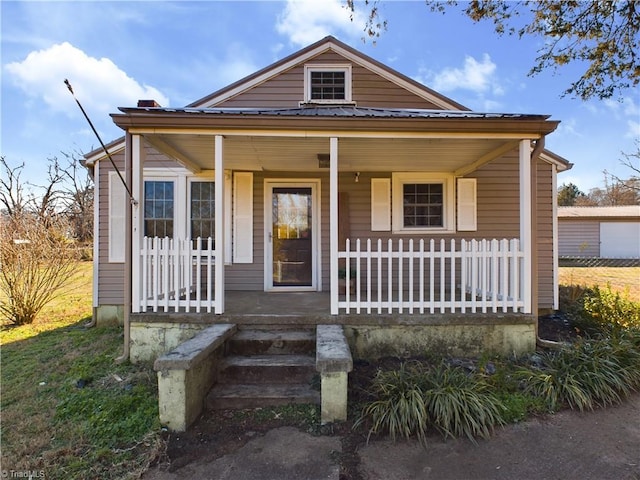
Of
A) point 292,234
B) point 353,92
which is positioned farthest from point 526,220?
point 353,92

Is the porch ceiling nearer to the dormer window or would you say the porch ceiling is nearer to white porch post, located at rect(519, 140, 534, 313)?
white porch post, located at rect(519, 140, 534, 313)

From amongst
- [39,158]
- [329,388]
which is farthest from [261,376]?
[39,158]

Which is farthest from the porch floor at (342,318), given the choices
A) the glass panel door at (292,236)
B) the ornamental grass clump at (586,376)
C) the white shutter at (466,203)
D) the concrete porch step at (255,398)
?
the white shutter at (466,203)

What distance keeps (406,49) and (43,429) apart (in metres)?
8.57

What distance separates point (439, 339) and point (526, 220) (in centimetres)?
175

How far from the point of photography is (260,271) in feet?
20.4

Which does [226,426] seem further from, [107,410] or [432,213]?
[432,213]

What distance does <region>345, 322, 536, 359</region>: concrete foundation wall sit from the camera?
12.9 feet

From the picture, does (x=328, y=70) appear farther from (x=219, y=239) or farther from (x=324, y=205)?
(x=219, y=239)

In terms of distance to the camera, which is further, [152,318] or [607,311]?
[607,311]

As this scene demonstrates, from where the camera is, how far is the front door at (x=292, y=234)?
6.27 m

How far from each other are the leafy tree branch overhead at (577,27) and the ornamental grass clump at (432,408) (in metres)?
5.23

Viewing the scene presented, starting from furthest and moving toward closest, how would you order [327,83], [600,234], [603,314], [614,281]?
[600,234], [614,281], [327,83], [603,314]

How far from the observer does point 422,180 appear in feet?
20.7
